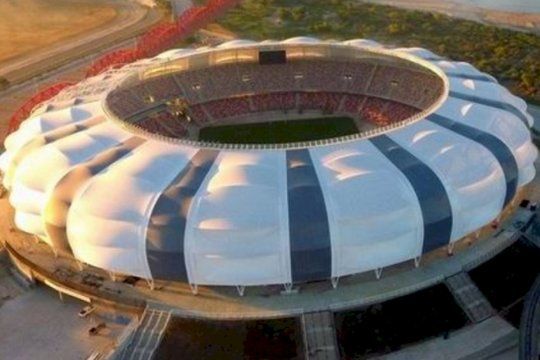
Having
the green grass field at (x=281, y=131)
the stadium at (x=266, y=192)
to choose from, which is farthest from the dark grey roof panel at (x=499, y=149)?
the green grass field at (x=281, y=131)

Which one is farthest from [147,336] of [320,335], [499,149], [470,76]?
[470,76]

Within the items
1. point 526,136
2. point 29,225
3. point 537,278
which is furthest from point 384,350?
point 29,225

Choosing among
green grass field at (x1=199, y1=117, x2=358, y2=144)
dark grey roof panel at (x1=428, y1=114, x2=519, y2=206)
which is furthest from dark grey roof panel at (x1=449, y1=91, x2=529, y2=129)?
green grass field at (x1=199, y1=117, x2=358, y2=144)

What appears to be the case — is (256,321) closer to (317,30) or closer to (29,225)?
(29,225)

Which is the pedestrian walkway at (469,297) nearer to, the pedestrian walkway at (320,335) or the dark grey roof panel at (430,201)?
the dark grey roof panel at (430,201)

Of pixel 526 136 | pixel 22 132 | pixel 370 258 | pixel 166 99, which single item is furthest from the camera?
pixel 166 99

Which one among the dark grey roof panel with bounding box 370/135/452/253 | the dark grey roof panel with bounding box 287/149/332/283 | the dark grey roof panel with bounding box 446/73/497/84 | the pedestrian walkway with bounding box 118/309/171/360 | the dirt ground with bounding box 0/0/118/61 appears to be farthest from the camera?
the dirt ground with bounding box 0/0/118/61

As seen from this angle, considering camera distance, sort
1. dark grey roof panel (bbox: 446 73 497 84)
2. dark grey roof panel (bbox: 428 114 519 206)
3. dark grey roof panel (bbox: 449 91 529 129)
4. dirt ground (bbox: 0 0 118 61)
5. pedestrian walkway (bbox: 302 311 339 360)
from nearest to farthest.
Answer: pedestrian walkway (bbox: 302 311 339 360), dark grey roof panel (bbox: 428 114 519 206), dark grey roof panel (bbox: 449 91 529 129), dark grey roof panel (bbox: 446 73 497 84), dirt ground (bbox: 0 0 118 61)

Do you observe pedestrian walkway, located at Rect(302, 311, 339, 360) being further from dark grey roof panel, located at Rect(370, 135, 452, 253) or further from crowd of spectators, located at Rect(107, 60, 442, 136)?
crowd of spectators, located at Rect(107, 60, 442, 136)
